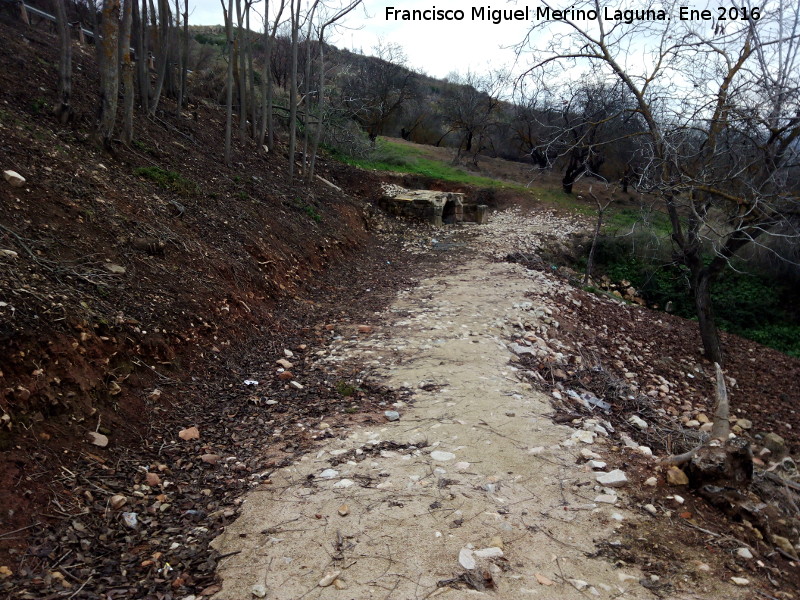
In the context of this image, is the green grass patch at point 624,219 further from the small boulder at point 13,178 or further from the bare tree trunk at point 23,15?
the bare tree trunk at point 23,15

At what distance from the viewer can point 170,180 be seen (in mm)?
7324

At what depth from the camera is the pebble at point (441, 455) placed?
10.9ft

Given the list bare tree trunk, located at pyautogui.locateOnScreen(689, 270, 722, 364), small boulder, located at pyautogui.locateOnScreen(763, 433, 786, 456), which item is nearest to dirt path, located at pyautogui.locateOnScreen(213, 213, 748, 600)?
small boulder, located at pyautogui.locateOnScreen(763, 433, 786, 456)

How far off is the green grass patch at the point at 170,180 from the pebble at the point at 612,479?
21.1 ft

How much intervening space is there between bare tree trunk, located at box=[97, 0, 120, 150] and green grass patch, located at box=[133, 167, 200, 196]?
51 cm

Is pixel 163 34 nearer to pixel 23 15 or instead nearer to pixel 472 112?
pixel 23 15

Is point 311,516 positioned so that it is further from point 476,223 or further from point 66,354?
point 476,223

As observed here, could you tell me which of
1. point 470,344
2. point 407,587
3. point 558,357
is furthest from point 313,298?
point 407,587

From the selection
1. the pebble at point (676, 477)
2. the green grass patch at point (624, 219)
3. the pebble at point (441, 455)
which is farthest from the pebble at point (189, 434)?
the green grass patch at point (624, 219)

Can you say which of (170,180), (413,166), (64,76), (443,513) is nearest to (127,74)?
(64,76)

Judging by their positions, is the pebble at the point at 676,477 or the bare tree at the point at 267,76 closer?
the pebble at the point at 676,477

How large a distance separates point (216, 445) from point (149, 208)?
3.63 metres

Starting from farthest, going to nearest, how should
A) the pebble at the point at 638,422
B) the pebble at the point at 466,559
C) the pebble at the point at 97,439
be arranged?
the pebble at the point at 638,422 < the pebble at the point at 97,439 < the pebble at the point at 466,559

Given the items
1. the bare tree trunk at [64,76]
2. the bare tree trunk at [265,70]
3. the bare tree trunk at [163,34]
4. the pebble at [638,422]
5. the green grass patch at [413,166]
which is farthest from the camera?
the green grass patch at [413,166]
